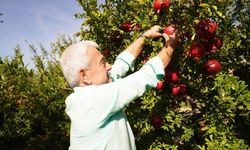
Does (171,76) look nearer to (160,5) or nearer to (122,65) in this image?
(122,65)

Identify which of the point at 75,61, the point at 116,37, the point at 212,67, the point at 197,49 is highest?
the point at 116,37

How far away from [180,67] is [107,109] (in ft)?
3.73

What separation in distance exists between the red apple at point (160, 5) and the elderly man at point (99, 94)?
0.27m

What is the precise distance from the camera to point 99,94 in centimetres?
224

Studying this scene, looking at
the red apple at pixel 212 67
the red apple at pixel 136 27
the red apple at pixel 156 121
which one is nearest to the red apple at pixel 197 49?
the red apple at pixel 212 67

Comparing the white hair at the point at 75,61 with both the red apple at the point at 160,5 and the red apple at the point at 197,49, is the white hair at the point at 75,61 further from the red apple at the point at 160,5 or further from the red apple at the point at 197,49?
the red apple at the point at 197,49

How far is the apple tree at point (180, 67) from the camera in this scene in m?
2.67

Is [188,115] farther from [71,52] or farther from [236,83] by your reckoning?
[71,52]

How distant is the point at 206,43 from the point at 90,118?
1.32 metres

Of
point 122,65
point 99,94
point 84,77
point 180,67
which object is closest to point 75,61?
point 84,77

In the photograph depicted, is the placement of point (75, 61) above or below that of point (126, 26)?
below

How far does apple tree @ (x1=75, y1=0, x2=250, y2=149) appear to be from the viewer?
2.67 m

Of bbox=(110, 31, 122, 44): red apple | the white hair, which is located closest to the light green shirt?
the white hair

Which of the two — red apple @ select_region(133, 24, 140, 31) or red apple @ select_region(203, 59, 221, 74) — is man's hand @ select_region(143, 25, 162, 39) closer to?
red apple @ select_region(133, 24, 140, 31)
